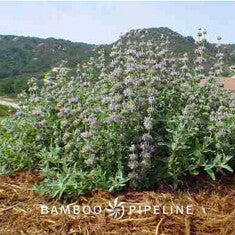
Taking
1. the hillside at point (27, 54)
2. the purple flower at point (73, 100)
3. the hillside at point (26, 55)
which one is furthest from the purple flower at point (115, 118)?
the hillside at point (27, 54)

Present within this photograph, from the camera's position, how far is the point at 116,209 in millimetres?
3807

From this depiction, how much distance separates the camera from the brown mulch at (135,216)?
3.59m

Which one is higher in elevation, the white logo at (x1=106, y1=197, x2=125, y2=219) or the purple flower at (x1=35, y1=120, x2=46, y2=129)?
the purple flower at (x1=35, y1=120, x2=46, y2=129)

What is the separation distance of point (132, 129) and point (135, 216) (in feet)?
2.55

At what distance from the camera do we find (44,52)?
120312 millimetres

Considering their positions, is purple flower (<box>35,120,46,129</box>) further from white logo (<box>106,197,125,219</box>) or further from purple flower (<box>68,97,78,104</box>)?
white logo (<box>106,197,125,219</box>)

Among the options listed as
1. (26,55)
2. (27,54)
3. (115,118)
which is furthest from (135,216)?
(27,54)

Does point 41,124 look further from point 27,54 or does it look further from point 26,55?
point 27,54

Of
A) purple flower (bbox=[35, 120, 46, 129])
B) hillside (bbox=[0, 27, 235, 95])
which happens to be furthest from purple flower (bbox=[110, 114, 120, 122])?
hillside (bbox=[0, 27, 235, 95])

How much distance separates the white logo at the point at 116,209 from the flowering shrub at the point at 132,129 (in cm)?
14

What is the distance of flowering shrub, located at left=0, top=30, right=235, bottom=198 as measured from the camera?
13.3 ft

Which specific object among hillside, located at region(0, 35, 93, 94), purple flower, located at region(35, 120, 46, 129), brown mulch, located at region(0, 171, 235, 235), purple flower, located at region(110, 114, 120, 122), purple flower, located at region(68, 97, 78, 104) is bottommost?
hillside, located at region(0, 35, 93, 94)

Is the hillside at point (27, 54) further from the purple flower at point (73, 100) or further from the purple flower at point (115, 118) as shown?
the purple flower at point (115, 118)

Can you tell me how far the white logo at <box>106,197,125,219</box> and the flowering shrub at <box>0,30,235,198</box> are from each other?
140 mm
